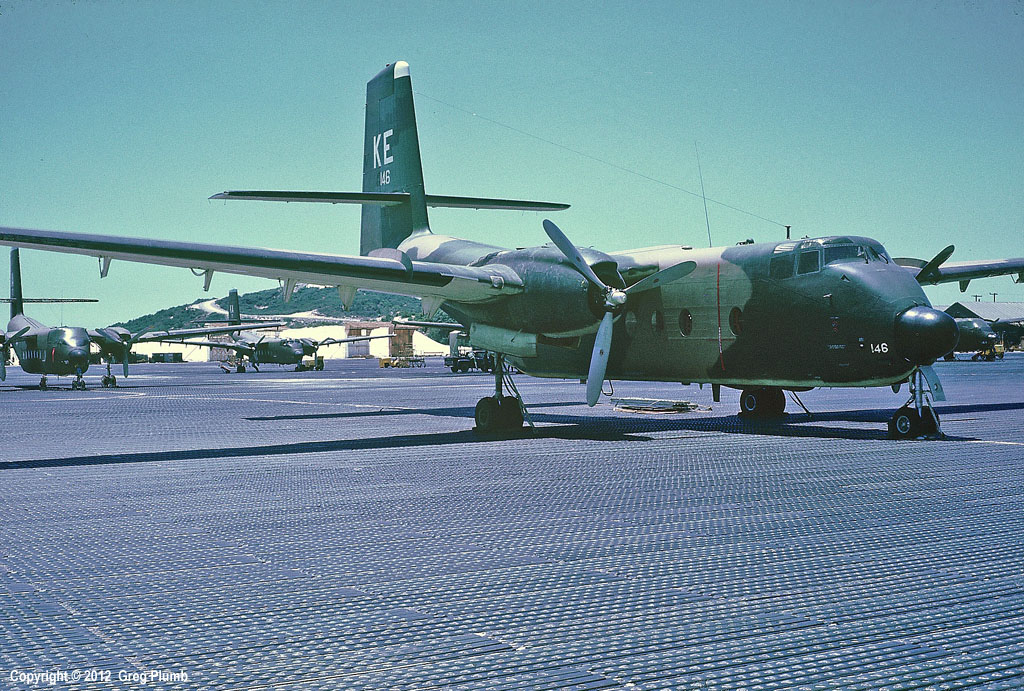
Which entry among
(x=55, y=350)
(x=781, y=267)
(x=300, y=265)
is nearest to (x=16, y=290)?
(x=55, y=350)

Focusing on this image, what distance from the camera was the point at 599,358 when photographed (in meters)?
14.5

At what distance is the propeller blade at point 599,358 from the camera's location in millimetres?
14324

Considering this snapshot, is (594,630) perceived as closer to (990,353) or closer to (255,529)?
(255,529)

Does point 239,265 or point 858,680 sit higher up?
point 239,265

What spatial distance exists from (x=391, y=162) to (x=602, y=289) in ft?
31.1

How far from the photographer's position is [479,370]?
66.1 meters

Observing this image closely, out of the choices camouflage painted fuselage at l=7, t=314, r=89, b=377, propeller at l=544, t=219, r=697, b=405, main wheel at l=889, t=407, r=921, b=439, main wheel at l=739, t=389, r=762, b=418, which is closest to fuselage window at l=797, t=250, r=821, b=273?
propeller at l=544, t=219, r=697, b=405

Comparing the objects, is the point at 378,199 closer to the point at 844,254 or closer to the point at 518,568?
the point at 844,254

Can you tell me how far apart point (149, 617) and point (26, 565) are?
1764 mm

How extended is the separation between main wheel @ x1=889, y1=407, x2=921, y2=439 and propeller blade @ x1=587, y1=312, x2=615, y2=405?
15.1 ft

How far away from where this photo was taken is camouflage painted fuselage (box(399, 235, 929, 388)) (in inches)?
516

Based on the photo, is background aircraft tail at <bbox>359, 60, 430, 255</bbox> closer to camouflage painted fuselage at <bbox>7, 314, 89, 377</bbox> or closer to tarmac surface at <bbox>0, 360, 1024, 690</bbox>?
tarmac surface at <bbox>0, 360, 1024, 690</bbox>

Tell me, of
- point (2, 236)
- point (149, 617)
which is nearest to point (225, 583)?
point (149, 617)

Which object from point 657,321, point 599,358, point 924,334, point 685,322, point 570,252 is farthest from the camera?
point 657,321
